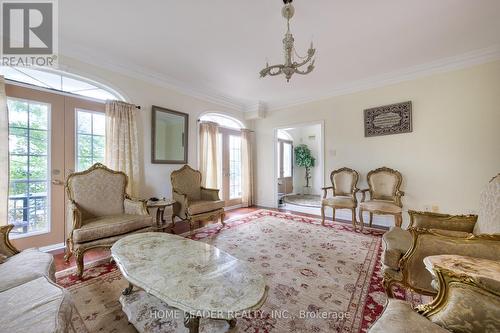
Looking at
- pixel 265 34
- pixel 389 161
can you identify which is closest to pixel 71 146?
pixel 265 34

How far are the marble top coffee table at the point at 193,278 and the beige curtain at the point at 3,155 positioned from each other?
1778mm

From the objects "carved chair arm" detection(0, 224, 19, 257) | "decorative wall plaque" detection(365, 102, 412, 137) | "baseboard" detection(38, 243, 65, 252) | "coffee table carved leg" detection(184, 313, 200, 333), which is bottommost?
"baseboard" detection(38, 243, 65, 252)

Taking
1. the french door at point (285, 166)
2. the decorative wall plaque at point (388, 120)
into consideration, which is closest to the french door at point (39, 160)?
the decorative wall plaque at point (388, 120)

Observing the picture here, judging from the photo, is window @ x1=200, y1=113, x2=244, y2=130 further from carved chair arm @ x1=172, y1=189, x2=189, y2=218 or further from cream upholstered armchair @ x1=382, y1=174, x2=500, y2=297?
cream upholstered armchair @ x1=382, y1=174, x2=500, y2=297

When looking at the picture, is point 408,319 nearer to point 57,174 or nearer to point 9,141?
point 57,174

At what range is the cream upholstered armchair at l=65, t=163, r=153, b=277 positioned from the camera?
2.10m

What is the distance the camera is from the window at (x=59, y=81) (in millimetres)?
2550

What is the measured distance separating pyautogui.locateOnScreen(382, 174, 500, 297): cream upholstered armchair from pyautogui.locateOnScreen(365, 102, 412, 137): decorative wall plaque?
232 cm

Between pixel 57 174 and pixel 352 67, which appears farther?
pixel 352 67

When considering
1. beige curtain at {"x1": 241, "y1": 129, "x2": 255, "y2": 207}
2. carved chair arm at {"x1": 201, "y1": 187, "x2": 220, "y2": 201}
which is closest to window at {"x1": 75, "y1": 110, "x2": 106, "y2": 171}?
carved chair arm at {"x1": 201, "y1": 187, "x2": 220, "y2": 201}

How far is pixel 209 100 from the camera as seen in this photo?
4.65 metres

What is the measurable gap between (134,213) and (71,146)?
133 cm

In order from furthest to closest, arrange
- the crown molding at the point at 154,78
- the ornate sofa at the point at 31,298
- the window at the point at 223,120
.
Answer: the window at the point at 223,120 < the crown molding at the point at 154,78 < the ornate sofa at the point at 31,298

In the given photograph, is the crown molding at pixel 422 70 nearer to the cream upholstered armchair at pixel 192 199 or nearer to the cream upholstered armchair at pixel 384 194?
the cream upholstered armchair at pixel 384 194
